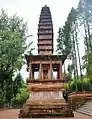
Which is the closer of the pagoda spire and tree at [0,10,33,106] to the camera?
the pagoda spire

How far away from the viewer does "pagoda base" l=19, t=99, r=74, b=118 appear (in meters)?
17.8

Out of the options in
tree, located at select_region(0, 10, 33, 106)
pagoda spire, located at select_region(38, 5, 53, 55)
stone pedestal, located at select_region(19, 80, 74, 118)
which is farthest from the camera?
tree, located at select_region(0, 10, 33, 106)

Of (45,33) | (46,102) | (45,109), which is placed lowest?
(45,109)

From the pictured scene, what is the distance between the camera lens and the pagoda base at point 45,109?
58.5 feet

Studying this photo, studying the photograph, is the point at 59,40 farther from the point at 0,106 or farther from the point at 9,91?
the point at 0,106

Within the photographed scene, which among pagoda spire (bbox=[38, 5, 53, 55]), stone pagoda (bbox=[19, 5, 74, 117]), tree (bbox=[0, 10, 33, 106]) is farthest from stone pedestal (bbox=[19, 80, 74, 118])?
tree (bbox=[0, 10, 33, 106])

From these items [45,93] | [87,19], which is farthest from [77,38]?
[45,93]

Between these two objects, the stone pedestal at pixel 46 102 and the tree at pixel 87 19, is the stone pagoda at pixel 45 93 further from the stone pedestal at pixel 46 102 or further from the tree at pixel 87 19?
the tree at pixel 87 19

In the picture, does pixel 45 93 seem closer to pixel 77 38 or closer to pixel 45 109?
pixel 45 109

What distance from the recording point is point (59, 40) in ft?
141

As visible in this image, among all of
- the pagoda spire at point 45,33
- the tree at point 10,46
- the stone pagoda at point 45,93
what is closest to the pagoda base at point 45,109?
the stone pagoda at point 45,93

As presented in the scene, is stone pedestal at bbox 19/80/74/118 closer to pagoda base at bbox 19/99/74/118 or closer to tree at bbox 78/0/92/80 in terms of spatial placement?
pagoda base at bbox 19/99/74/118

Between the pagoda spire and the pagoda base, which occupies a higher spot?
the pagoda spire

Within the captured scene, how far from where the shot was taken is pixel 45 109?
722 inches
